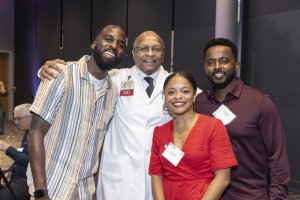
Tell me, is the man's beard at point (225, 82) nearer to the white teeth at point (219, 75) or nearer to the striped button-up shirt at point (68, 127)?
the white teeth at point (219, 75)

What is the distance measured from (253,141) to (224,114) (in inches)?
7.8

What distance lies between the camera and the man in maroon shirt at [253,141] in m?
1.80

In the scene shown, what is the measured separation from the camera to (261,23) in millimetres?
5109

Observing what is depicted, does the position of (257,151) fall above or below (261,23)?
below

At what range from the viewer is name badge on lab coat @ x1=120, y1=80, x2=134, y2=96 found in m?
2.17

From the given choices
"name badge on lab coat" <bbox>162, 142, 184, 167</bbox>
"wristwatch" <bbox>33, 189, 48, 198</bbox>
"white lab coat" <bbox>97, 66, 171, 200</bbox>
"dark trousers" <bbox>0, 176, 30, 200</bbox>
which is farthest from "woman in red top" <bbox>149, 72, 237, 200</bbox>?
"dark trousers" <bbox>0, 176, 30, 200</bbox>

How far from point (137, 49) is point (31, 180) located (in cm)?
98

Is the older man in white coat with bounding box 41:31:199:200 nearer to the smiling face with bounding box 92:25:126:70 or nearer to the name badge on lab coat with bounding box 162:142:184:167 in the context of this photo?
the smiling face with bounding box 92:25:126:70

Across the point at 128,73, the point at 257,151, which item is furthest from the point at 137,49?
the point at 257,151

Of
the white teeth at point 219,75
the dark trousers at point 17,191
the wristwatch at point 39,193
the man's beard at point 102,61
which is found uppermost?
the man's beard at point 102,61

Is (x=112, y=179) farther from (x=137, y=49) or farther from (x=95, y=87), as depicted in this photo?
(x=137, y=49)

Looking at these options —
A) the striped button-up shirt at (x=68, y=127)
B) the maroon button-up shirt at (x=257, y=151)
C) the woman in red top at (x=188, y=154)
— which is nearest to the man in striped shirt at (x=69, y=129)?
the striped button-up shirt at (x=68, y=127)

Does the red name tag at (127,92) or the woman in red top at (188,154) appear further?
the red name tag at (127,92)

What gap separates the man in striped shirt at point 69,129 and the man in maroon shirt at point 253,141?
0.63 meters
